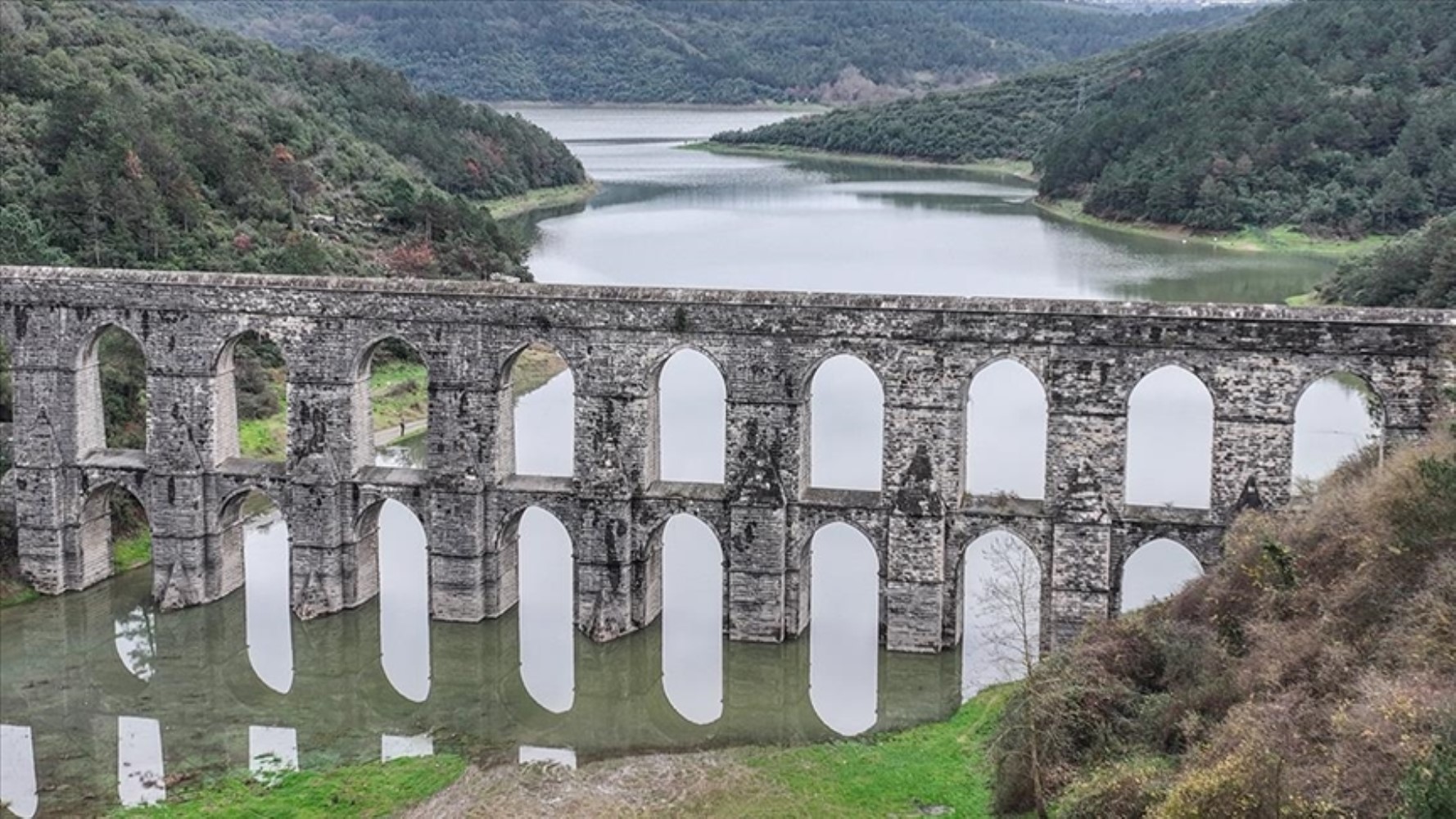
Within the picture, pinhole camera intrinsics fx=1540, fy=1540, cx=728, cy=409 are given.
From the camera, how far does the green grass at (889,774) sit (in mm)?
19719

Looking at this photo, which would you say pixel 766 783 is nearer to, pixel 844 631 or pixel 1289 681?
pixel 844 631

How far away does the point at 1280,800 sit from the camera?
1349cm

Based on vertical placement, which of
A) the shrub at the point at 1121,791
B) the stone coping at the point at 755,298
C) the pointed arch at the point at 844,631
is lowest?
the pointed arch at the point at 844,631

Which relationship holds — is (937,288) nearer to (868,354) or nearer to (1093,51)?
(868,354)

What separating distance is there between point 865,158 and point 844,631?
324 ft

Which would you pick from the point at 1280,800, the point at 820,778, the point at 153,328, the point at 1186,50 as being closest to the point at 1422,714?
the point at 1280,800

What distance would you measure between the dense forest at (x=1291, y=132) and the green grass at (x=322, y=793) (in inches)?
1945

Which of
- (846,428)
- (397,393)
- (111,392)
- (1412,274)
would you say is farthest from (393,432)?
(1412,274)

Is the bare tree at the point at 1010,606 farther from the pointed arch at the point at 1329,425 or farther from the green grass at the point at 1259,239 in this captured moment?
the green grass at the point at 1259,239

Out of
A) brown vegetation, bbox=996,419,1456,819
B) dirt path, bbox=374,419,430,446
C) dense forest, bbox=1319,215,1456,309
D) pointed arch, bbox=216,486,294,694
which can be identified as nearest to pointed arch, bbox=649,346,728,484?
dirt path, bbox=374,419,430,446

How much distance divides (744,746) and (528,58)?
15808cm

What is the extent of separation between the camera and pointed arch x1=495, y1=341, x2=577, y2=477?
87.5 feet

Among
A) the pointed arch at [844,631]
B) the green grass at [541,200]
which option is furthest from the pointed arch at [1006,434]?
the green grass at [541,200]

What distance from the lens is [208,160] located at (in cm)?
4822
